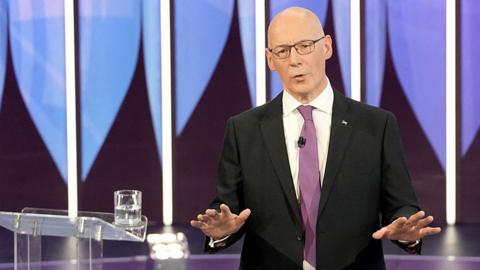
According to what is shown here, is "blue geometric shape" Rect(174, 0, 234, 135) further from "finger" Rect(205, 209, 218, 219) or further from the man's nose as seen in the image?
"finger" Rect(205, 209, 218, 219)

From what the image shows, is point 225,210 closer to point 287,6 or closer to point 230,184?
point 230,184

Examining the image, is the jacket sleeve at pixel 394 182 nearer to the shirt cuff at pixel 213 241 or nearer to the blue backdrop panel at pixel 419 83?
the shirt cuff at pixel 213 241

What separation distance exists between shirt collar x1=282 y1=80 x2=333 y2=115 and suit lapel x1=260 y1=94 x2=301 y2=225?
24 millimetres

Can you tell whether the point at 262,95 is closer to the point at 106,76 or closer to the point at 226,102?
the point at 226,102

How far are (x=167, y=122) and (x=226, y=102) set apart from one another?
391 mm

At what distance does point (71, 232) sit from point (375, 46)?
3429 millimetres

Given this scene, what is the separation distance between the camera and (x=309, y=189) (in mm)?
1899

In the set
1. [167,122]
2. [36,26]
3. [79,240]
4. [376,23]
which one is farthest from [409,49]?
[79,240]

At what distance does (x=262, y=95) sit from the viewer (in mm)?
4953

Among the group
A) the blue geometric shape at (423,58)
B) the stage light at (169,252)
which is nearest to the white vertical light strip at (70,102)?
the blue geometric shape at (423,58)

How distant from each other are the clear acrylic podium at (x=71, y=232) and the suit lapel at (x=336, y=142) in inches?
17.2

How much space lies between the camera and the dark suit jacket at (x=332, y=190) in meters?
1.90

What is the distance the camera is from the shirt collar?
6.45ft

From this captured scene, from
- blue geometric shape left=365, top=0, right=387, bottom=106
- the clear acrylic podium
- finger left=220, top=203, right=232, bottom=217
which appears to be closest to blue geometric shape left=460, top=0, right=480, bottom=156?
blue geometric shape left=365, top=0, right=387, bottom=106
